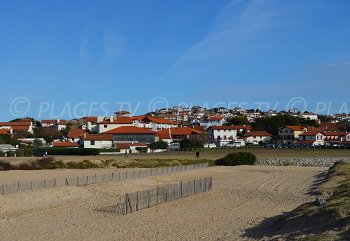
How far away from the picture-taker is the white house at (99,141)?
10069 cm

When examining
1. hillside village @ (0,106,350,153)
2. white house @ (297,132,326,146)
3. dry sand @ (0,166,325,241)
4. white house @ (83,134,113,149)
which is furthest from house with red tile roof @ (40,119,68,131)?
dry sand @ (0,166,325,241)

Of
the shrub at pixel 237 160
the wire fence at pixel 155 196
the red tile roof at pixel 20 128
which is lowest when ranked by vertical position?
the wire fence at pixel 155 196

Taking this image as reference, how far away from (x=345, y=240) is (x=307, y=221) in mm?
4070

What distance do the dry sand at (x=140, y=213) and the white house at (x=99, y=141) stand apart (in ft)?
197

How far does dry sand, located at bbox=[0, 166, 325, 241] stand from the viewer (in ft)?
67.4

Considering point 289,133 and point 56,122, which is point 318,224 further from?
point 56,122

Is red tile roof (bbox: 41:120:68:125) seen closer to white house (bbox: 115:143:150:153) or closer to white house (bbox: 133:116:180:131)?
white house (bbox: 133:116:180:131)

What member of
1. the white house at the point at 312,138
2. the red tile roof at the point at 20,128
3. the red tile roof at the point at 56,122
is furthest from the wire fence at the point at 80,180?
the red tile roof at the point at 56,122

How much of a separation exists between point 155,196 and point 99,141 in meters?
74.2

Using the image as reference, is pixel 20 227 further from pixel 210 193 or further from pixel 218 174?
pixel 218 174

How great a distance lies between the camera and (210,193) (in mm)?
35656

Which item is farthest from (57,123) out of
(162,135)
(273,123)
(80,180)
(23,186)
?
(23,186)

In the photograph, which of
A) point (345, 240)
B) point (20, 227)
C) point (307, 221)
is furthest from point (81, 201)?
point (345, 240)

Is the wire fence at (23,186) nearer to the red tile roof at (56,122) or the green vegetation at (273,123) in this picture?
the green vegetation at (273,123)
